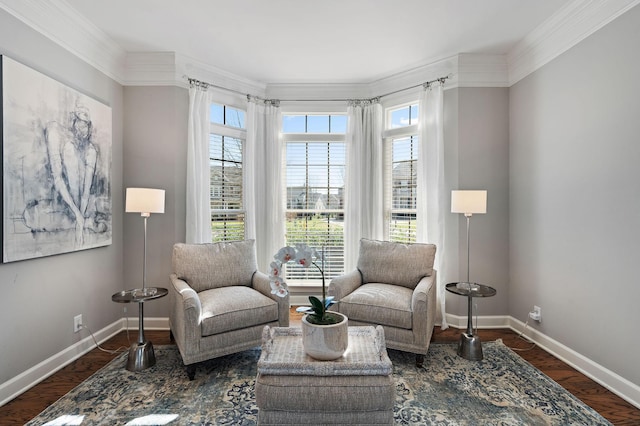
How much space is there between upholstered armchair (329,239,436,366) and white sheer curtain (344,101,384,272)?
1.86ft

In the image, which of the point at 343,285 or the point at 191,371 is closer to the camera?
the point at 191,371

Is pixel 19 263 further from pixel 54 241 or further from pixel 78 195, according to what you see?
pixel 78 195

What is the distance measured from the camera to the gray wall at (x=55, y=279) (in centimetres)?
225

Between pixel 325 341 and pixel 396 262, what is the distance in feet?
5.44

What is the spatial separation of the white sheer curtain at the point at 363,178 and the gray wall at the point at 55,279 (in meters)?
2.55

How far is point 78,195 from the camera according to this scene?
9.24 feet

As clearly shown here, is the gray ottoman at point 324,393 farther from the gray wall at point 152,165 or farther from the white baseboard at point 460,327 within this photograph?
the gray wall at point 152,165

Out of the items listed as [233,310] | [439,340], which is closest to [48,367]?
[233,310]

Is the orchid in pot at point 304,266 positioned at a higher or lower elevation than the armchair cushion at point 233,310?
higher

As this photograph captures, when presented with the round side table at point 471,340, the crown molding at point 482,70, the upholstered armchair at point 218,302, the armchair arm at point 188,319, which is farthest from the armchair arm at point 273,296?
the crown molding at point 482,70

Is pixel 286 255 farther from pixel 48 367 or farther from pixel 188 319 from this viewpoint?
pixel 48 367

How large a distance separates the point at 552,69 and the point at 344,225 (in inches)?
102

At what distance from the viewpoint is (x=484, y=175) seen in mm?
3502

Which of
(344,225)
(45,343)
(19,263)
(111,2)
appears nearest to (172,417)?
(45,343)
